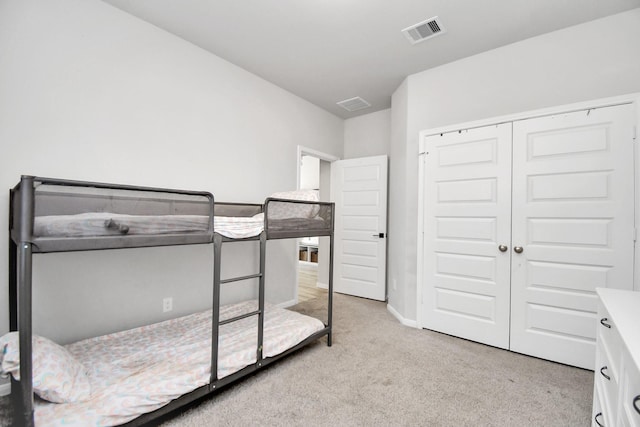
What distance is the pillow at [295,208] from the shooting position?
7.10ft

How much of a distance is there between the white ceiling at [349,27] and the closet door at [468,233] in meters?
0.81

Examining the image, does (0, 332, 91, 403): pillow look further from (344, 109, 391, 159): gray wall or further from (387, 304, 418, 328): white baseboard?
(344, 109, 391, 159): gray wall

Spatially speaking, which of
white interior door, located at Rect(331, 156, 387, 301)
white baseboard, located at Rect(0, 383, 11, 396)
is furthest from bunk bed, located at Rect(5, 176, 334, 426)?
white interior door, located at Rect(331, 156, 387, 301)

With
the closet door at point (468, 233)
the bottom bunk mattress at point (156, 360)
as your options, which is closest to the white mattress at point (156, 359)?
the bottom bunk mattress at point (156, 360)

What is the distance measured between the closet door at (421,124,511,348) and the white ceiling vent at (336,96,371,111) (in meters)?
1.31

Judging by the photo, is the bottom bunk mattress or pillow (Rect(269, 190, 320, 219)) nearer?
the bottom bunk mattress

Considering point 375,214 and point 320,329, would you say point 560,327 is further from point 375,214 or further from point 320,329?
point 375,214

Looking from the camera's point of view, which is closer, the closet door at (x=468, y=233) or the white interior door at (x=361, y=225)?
the closet door at (x=468, y=233)

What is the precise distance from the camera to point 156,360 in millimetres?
1858

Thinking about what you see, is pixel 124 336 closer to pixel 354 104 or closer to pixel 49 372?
pixel 49 372

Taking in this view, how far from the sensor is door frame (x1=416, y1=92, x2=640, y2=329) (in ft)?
6.88

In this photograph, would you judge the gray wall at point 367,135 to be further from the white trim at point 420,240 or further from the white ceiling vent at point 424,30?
the white ceiling vent at point 424,30

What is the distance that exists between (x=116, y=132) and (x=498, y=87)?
3294 millimetres

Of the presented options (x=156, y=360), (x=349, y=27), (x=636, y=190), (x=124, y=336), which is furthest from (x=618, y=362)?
(x=124, y=336)
